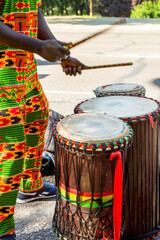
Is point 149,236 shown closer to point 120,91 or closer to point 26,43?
point 120,91

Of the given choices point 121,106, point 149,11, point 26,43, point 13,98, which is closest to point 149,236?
point 121,106

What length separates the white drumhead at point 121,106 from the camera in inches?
77.2

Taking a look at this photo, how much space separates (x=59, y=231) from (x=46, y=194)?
1.94ft

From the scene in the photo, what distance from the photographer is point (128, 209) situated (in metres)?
2.02

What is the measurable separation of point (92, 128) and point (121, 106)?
0.37 metres

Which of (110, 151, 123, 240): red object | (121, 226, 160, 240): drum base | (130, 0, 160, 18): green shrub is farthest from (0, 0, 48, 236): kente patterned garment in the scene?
(130, 0, 160, 18): green shrub

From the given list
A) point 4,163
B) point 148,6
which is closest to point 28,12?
point 4,163

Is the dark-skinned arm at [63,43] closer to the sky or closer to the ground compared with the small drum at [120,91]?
closer to the sky

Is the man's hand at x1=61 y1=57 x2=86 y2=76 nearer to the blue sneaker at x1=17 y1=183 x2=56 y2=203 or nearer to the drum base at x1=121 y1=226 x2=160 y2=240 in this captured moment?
the blue sneaker at x1=17 y1=183 x2=56 y2=203

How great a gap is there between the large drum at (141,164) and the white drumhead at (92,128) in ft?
0.35

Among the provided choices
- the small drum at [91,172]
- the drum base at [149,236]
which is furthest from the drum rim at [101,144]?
the drum base at [149,236]

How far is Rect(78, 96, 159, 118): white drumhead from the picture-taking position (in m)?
1.96

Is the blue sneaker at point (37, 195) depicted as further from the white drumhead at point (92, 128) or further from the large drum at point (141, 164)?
the white drumhead at point (92, 128)

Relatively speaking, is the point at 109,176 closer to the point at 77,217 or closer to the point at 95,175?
the point at 95,175
